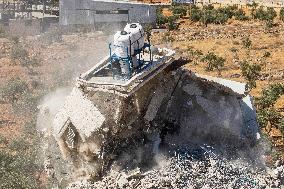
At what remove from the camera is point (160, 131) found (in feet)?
41.0

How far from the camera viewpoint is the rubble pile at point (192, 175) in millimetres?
10742

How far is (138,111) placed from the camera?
38.9ft

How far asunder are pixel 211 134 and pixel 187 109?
0.93 metres

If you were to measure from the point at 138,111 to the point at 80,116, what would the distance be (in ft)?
4.88

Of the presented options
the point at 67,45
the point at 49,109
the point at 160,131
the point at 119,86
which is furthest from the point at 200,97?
the point at 67,45

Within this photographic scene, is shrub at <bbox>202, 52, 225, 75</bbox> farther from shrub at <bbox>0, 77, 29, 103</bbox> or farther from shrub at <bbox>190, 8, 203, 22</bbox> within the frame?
shrub at <bbox>190, 8, 203, 22</bbox>

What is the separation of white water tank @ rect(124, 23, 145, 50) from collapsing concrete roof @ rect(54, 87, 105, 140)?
5.78ft

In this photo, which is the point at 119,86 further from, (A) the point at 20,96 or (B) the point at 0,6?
(B) the point at 0,6

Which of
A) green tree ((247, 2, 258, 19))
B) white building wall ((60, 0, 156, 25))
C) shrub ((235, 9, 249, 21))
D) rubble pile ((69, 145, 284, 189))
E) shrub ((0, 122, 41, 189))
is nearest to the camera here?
rubble pile ((69, 145, 284, 189))

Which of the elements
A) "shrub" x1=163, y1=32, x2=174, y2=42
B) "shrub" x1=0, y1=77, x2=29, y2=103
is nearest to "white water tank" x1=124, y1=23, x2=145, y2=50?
"shrub" x1=0, y1=77, x2=29, y2=103

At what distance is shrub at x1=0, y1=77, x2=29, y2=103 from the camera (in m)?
24.6

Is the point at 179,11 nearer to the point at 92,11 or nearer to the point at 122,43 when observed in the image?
the point at 92,11

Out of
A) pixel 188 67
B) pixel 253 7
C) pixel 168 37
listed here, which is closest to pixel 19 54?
pixel 188 67

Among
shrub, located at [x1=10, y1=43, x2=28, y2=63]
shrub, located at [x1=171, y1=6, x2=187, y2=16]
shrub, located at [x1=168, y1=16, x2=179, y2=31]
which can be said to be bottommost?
shrub, located at [x1=10, y1=43, x2=28, y2=63]
